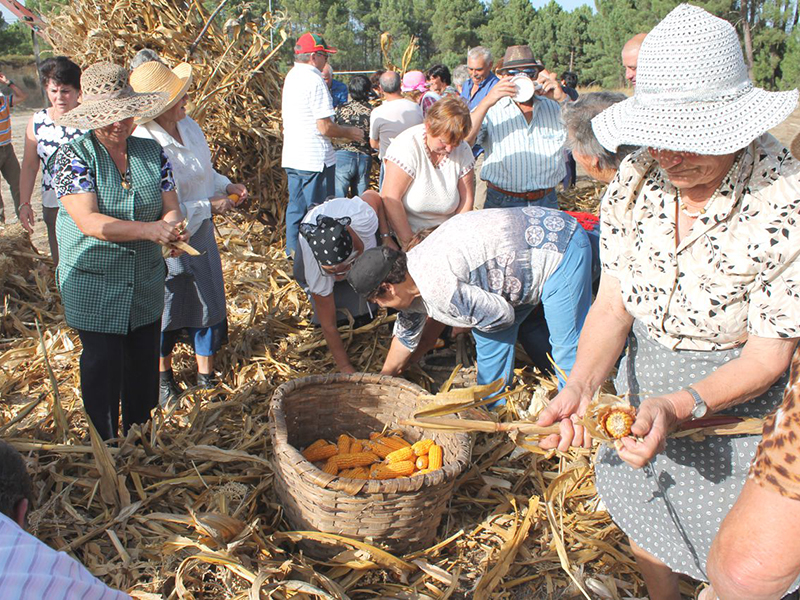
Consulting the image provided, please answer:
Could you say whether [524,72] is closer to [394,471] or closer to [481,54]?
[481,54]

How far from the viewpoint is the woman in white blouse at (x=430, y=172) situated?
4.14m

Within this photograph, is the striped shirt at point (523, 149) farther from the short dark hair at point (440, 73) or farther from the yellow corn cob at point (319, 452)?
the short dark hair at point (440, 73)

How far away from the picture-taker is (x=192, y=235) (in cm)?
384

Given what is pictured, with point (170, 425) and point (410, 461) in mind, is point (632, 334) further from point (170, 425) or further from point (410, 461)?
point (170, 425)

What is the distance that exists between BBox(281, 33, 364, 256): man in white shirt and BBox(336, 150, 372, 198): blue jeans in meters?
0.52

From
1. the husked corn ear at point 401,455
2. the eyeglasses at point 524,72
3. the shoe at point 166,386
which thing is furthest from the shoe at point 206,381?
the eyeglasses at point 524,72

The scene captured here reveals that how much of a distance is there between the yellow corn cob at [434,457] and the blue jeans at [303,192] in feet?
10.4

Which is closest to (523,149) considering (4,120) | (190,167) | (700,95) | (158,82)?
(190,167)

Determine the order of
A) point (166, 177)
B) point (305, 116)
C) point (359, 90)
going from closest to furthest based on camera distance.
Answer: point (166, 177) < point (305, 116) < point (359, 90)

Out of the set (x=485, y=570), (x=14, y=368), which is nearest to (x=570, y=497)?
(x=485, y=570)

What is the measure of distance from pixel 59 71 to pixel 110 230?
1.73 m

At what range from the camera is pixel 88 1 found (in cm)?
639

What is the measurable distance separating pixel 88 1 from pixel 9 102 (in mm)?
1501

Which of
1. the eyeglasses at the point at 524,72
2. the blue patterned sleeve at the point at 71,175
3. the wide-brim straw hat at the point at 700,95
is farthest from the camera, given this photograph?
the eyeglasses at the point at 524,72
